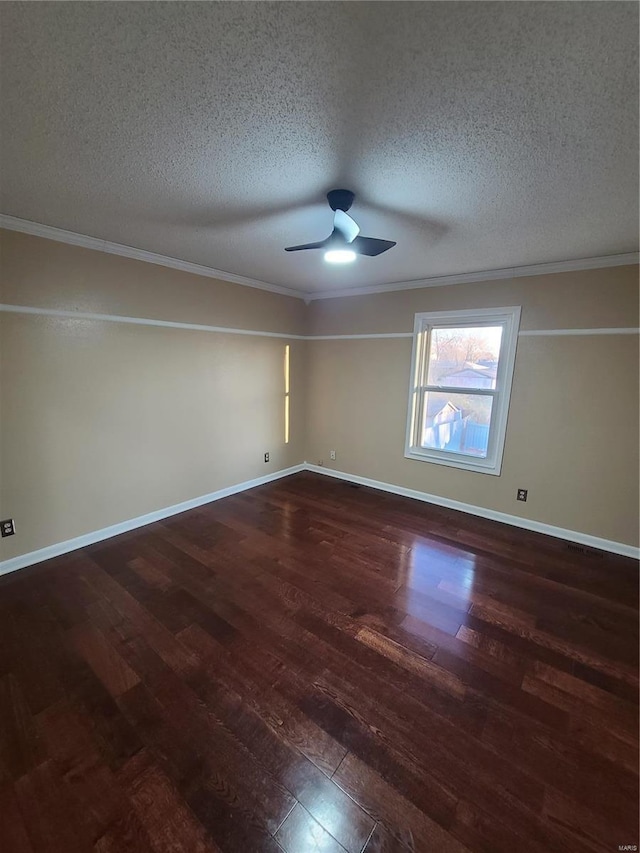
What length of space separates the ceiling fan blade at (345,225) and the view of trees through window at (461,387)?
2.14m

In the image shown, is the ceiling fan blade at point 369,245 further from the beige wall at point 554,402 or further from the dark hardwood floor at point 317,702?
the dark hardwood floor at point 317,702

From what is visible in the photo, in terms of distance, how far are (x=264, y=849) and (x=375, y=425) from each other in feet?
11.7

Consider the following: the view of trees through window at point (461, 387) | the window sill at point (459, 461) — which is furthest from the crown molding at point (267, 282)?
the window sill at point (459, 461)

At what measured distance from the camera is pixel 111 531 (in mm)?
3055

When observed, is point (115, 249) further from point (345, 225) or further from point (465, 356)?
point (465, 356)

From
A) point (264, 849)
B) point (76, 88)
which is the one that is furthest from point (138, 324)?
point (264, 849)

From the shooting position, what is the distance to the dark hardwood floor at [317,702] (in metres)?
1.18

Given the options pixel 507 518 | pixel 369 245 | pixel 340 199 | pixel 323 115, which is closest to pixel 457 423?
pixel 507 518

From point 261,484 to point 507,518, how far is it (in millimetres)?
2870

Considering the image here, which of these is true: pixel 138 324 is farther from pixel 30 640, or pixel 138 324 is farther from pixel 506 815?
pixel 506 815

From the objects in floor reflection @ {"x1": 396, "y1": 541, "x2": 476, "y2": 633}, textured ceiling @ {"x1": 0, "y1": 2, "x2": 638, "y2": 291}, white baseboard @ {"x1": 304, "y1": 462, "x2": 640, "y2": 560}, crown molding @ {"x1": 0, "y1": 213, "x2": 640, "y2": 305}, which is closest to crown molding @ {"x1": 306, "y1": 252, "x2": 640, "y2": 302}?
crown molding @ {"x1": 0, "y1": 213, "x2": 640, "y2": 305}

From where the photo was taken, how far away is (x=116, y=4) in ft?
2.97

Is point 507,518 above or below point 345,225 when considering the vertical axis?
below

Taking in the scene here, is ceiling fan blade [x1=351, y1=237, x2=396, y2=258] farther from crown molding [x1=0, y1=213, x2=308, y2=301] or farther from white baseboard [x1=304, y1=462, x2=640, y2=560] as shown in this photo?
white baseboard [x1=304, y1=462, x2=640, y2=560]
